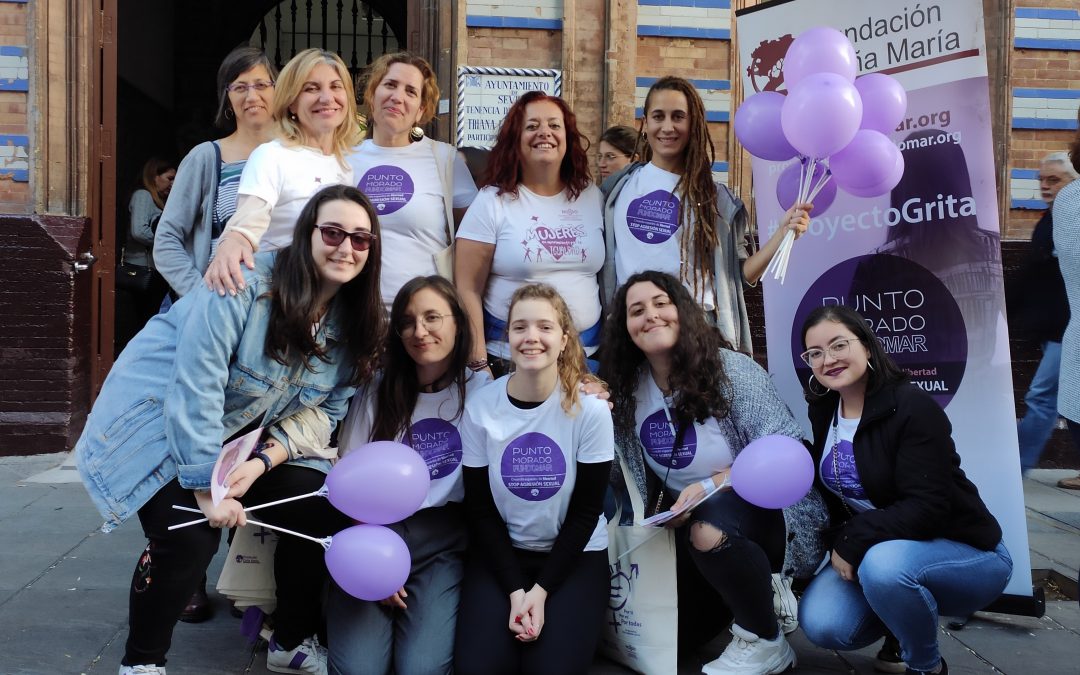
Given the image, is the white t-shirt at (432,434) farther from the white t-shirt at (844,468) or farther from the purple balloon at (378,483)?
the white t-shirt at (844,468)

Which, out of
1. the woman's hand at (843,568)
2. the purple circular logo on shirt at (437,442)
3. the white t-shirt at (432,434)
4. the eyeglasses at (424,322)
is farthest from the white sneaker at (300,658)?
the woman's hand at (843,568)

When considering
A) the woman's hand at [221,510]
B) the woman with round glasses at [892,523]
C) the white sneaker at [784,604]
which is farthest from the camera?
the white sneaker at [784,604]

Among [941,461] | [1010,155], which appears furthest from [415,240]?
[1010,155]

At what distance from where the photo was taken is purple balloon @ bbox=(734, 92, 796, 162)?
365 centimetres

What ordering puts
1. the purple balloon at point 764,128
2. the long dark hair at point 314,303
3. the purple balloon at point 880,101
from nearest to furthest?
the long dark hair at point 314,303, the purple balloon at point 880,101, the purple balloon at point 764,128

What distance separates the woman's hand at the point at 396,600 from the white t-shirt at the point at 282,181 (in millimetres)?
1171

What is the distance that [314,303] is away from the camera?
115 inches

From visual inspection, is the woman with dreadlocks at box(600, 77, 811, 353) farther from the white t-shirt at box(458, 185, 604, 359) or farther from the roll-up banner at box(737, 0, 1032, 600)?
the roll-up banner at box(737, 0, 1032, 600)

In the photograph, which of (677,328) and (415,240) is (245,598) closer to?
(415,240)

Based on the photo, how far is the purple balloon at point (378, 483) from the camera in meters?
2.85

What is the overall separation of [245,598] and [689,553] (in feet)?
4.72

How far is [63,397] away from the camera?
20.2 feet

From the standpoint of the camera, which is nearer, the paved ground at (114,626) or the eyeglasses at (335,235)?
the eyeglasses at (335,235)

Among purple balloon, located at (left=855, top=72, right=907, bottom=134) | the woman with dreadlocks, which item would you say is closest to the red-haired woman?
the woman with dreadlocks
